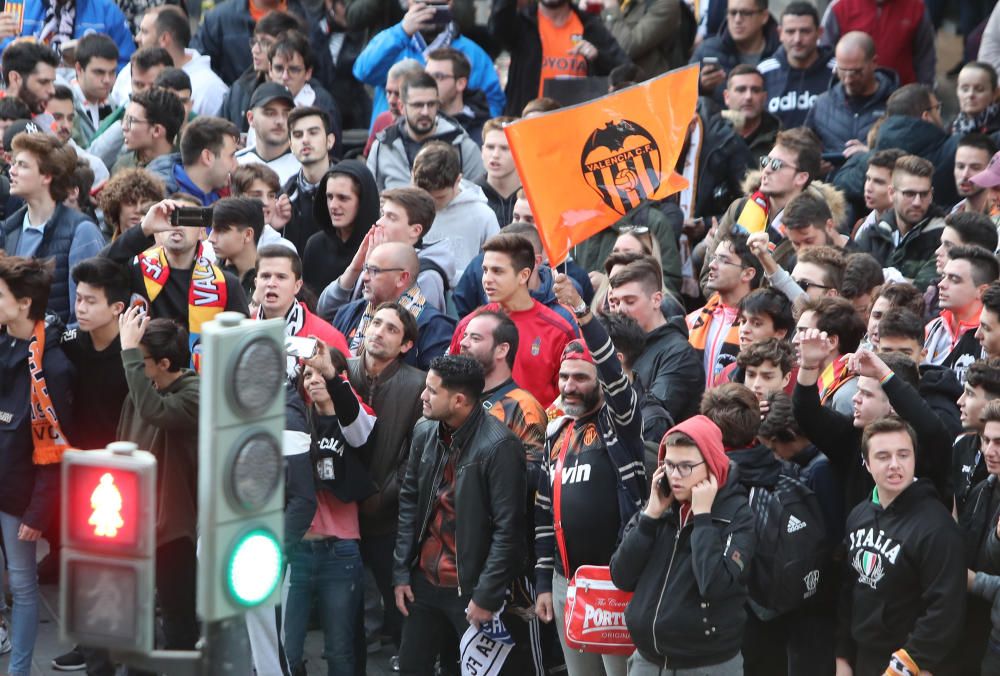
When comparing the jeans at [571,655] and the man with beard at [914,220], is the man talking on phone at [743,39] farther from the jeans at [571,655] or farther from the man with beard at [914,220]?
the jeans at [571,655]

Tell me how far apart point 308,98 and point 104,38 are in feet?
6.00

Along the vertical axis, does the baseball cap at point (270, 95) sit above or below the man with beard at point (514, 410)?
above

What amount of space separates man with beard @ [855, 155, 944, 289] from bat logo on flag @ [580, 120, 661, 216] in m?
2.70

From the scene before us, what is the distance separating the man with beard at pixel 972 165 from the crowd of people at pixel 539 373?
0.07 ft

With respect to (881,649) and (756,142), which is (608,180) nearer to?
(881,649)

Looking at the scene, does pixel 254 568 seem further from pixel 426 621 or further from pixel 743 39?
pixel 743 39

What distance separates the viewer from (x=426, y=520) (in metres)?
8.11

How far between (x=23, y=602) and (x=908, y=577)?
184 inches

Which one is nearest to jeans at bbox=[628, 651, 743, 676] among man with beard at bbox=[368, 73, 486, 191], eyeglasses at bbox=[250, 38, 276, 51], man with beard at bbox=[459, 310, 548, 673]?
man with beard at bbox=[459, 310, 548, 673]

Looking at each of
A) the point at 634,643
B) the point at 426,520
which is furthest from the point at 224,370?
the point at 426,520

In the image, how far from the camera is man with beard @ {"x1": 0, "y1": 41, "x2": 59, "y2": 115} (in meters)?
12.5

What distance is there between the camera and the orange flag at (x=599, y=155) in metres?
7.94

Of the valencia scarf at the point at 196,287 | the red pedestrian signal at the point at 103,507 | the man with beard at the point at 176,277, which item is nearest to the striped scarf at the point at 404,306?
the man with beard at the point at 176,277

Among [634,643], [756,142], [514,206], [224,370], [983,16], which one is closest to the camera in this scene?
[224,370]
